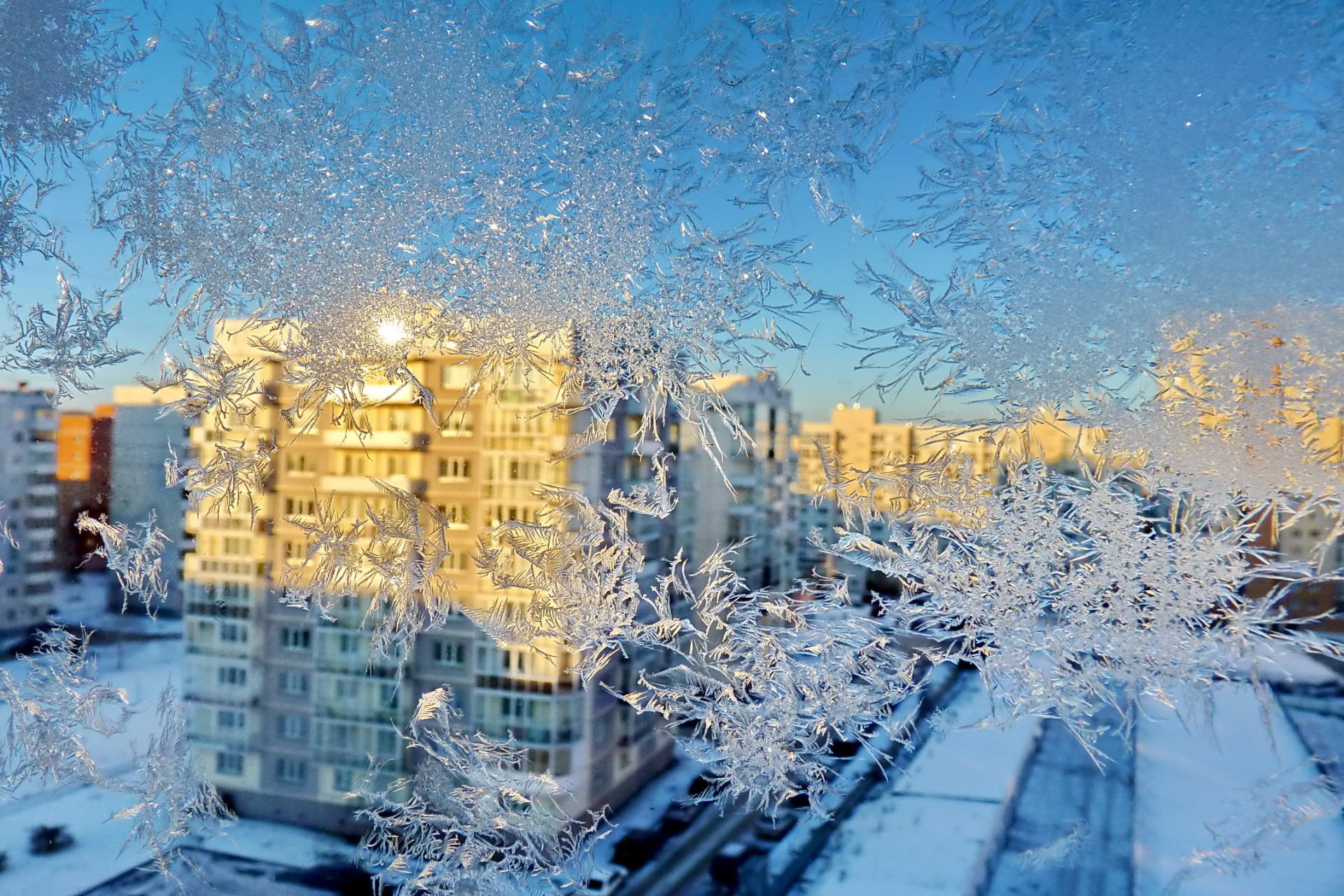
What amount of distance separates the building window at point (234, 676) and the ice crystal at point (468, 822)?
318 mm

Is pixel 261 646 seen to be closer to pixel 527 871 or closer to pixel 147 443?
pixel 147 443

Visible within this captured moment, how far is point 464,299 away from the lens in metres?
1.11

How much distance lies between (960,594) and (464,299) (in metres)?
0.76

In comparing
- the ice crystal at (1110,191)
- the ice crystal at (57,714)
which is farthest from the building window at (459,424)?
the ice crystal at (57,714)

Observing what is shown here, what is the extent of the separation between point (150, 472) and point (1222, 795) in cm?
153

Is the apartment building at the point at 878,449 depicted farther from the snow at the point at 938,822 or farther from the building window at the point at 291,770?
the building window at the point at 291,770

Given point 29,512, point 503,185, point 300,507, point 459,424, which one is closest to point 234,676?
point 300,507

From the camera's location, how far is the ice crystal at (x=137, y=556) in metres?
1.24

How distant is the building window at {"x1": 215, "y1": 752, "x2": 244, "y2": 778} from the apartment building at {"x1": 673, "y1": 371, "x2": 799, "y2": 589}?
831mm

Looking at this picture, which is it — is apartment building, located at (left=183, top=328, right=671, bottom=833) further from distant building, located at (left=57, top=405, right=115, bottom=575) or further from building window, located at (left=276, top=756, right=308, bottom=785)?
distant building, located at (left=57, top=405, right=115, bottom=575)

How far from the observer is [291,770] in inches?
49.1

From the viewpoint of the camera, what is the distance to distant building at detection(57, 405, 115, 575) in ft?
4.15

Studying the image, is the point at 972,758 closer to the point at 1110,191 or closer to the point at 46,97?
the point at 1110,191

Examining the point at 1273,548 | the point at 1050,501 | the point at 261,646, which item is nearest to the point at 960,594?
the point at 1050,501
